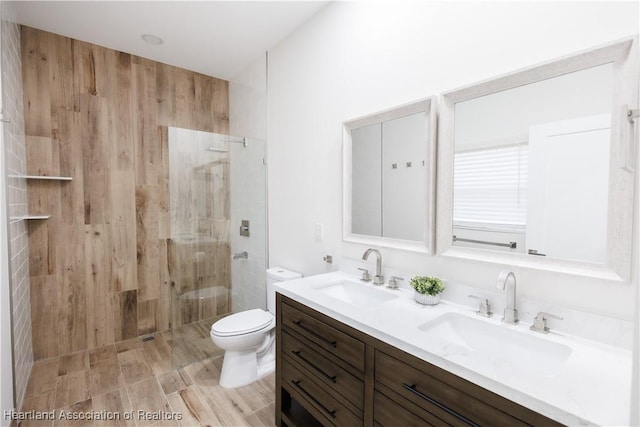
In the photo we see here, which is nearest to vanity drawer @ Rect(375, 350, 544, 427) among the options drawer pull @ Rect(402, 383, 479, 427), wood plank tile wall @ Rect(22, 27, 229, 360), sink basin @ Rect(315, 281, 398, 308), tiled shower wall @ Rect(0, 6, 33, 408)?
drawer pull @ Rect(402, 383, 479, 427)

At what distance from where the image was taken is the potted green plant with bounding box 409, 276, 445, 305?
1.43 m

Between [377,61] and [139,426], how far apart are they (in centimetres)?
255

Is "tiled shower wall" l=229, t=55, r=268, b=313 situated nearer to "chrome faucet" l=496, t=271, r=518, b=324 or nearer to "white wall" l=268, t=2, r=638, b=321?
"white wall" l=268, t=2, r=638, b=321

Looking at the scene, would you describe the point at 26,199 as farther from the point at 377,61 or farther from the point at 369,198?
the point at 377,61

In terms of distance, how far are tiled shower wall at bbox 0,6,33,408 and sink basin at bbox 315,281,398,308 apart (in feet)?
6.15

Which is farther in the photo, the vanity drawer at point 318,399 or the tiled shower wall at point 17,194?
the tiled shower wall at point 17,194

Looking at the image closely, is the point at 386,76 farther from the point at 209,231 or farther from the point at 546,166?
the point at 209,231

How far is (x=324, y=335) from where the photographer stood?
1397 mm

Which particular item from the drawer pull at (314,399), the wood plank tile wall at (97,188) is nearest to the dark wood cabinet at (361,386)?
the drawer pull at (314,399)

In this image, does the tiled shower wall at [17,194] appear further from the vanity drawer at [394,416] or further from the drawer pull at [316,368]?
the vanity drawer at [394,416]

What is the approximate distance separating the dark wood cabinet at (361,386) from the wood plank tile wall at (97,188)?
1916mm

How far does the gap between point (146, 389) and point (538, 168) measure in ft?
8.76

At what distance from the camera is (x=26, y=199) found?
234cm

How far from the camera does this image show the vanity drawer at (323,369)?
4.09 ft
